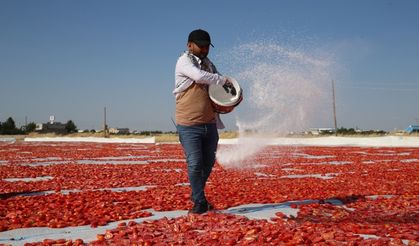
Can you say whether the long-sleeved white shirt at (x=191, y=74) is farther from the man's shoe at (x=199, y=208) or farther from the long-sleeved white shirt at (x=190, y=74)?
the man's shoe at (x=199, y=208)

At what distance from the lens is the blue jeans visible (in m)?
5.60

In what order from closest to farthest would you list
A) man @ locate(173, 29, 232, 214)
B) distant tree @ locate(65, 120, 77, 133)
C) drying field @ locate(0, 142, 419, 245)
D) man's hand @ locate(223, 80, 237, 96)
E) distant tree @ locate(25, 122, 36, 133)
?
drying field @ locate(0, 142, 419, 245), man @ locate(173, 29, 232, 214), man's hand @ locate(223, 80, 237, 96), distant tree @ locate(25, 122, 36, 133), distant tree @ locate(65, 120, 77, 133)

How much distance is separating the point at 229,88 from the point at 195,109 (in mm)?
560

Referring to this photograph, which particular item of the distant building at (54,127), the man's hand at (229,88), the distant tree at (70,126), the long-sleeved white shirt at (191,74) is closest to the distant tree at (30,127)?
the distant building at (54,127)

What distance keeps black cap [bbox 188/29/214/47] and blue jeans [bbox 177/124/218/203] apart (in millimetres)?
1055

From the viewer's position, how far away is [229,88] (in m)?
5.82

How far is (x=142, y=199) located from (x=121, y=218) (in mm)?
1497

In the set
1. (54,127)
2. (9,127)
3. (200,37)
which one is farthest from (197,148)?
(54,127)

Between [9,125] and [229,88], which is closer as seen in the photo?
[229,88]

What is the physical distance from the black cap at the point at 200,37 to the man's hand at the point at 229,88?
582 millimetres

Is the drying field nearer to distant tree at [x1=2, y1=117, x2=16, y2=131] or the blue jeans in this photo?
the blue jeans

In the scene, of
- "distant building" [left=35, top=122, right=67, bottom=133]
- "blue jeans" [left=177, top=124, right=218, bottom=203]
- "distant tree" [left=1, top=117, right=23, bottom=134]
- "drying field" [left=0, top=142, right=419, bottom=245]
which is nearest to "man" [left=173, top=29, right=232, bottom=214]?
"blue jeans" [left=177, top=124, right=218, bottom=203]

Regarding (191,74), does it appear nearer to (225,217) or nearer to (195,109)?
(195,109)

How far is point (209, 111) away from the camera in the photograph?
18.7 feet
